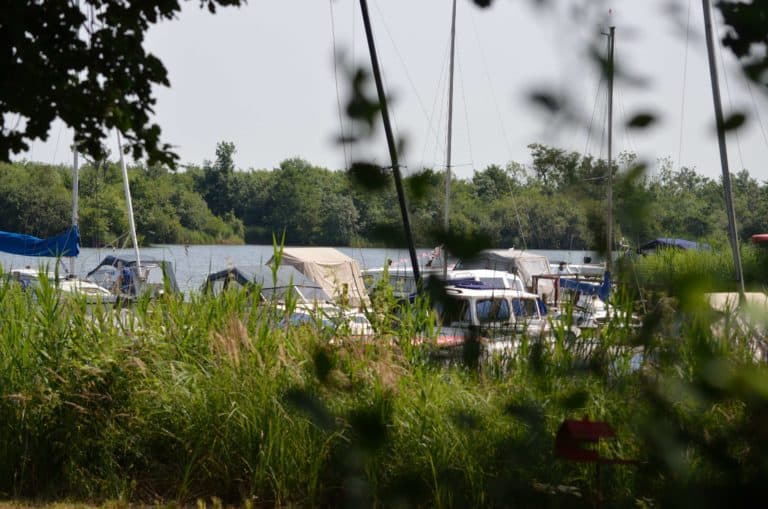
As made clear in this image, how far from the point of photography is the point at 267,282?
54.9 ft

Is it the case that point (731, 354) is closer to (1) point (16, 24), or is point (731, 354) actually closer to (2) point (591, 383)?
(2) point (591, 383)

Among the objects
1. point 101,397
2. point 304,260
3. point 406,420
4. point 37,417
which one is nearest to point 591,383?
point 406,420

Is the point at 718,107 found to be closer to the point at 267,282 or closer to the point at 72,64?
the point at 72,64

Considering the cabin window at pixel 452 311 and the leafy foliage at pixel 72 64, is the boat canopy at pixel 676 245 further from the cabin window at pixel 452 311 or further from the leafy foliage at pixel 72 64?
the leafy foliage at pixel 72 64

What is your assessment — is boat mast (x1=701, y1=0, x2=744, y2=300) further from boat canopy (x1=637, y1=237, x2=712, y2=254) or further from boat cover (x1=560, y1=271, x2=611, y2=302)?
boat cover (x1=560, y1=271, x2=611, y2=302)

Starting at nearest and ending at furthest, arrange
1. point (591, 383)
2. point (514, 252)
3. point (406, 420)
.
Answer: point (514, 252), point (591, 383), point (406, 420)

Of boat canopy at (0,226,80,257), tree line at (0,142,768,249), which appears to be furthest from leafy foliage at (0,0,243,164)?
boat canopy at (0,226,80,257)

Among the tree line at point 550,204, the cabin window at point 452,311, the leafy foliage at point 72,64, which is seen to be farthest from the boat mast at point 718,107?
the leafy foliage at point 72,64

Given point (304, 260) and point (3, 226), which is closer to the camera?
point (304, 260)

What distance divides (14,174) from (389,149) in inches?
1263

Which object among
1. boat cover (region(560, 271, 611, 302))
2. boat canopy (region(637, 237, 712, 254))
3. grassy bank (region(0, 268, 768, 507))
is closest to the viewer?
boat canopy (region(637, 237, 712, 254))

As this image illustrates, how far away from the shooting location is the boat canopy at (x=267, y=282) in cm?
713

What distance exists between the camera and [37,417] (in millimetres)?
6406

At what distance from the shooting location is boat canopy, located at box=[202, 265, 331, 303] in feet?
23.4
